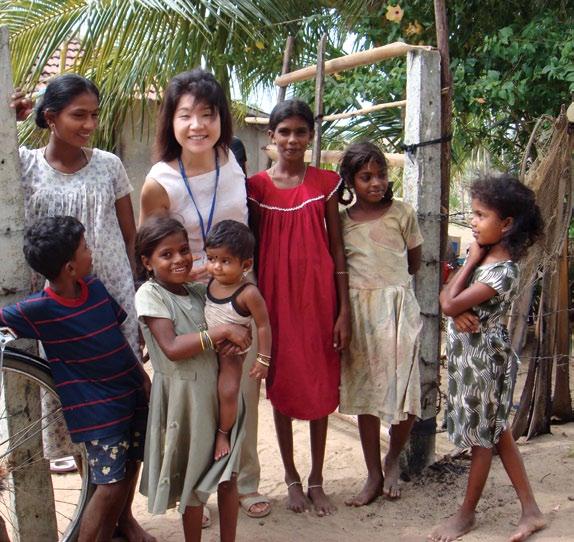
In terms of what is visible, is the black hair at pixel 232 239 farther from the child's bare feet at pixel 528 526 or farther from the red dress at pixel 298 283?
the child's bare feet at pixel 528 526

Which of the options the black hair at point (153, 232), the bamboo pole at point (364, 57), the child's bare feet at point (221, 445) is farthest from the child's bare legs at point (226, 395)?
the bamboo pole at point (364, 57)

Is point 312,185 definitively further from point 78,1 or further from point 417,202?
point 78,1

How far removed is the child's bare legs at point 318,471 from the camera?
3.41m

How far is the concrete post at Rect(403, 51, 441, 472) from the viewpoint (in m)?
3.61

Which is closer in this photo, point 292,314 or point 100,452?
point 100,452

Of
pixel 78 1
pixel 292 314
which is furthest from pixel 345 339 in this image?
pixel 78 1

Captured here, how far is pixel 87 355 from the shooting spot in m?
2.67

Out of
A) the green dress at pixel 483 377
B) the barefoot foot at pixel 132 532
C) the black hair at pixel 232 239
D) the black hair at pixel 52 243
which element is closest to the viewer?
the black hair at pixel 52 243

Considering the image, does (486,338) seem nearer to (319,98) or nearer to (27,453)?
(27,453)

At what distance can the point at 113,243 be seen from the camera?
2898 millimetres

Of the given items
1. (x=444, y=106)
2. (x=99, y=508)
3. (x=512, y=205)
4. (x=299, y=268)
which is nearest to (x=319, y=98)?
(x=444, y=106)

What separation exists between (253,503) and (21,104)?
2.00 metres

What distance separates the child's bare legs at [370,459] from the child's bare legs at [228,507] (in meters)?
0.87

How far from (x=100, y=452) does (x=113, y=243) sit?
0.79 metres
